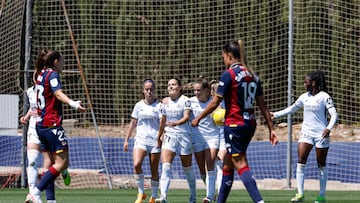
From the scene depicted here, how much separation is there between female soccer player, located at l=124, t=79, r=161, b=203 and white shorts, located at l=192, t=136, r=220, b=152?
0.63m

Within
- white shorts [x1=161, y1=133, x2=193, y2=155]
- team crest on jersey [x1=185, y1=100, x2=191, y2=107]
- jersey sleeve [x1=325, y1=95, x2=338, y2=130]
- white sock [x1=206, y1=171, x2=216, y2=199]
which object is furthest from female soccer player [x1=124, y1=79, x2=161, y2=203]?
jersey sleeve [x1=325, y1=95, x2=338, y2=130]

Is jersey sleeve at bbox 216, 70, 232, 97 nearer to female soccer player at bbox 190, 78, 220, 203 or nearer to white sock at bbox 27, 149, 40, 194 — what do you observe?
white sock at bbox 27, 149, 40, 194

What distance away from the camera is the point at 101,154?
24219 mm

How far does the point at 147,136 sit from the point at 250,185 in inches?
177

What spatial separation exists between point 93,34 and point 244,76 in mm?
16690

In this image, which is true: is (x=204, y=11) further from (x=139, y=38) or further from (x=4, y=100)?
(x=4, y=100)

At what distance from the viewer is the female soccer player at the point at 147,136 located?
567 inches

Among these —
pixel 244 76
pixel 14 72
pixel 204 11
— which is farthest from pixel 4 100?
pixel 244 76

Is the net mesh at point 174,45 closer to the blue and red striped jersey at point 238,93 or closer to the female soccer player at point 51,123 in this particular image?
the female soccer player at point 51,123

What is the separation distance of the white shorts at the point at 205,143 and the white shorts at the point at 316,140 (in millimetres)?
Answer: 1563

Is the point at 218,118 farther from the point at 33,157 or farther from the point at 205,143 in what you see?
the point at 33,157

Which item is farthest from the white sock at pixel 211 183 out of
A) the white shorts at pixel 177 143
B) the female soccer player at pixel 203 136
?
the white shorts at pixel 177 143

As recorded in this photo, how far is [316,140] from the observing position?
596 inches

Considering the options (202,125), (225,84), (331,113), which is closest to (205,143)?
(202,125)
